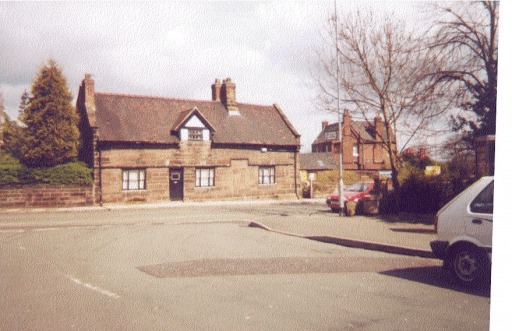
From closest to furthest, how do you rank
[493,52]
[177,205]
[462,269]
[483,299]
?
[483,299], [462,269], [493,52], [177,205]

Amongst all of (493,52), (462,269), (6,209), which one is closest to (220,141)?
(6,209)

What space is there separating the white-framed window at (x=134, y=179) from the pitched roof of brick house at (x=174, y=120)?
189 centimetres

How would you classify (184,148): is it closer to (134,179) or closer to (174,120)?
(174,120)

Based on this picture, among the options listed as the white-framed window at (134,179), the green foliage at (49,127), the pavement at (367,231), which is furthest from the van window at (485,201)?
the white-framed window at (134,179)

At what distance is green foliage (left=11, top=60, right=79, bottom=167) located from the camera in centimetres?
1648

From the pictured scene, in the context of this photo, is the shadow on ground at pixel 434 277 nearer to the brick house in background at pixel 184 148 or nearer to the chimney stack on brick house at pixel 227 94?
the brick house in background at pixel 184 148

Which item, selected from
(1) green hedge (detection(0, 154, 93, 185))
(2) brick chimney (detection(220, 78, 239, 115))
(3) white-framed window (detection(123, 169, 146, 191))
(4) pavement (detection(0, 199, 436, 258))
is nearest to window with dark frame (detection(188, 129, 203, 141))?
(3) white-framed window (detection(123, 169, 146, 191))

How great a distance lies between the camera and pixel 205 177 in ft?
86.2

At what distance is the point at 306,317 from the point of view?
432 centimetres

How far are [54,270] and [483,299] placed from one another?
6.49 m

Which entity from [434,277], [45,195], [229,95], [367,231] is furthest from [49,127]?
[434,277]

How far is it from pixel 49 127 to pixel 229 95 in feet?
45.6

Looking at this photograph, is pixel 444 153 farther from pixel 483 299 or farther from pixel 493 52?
pixel 483 299

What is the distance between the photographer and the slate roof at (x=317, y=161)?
A: 168ft
